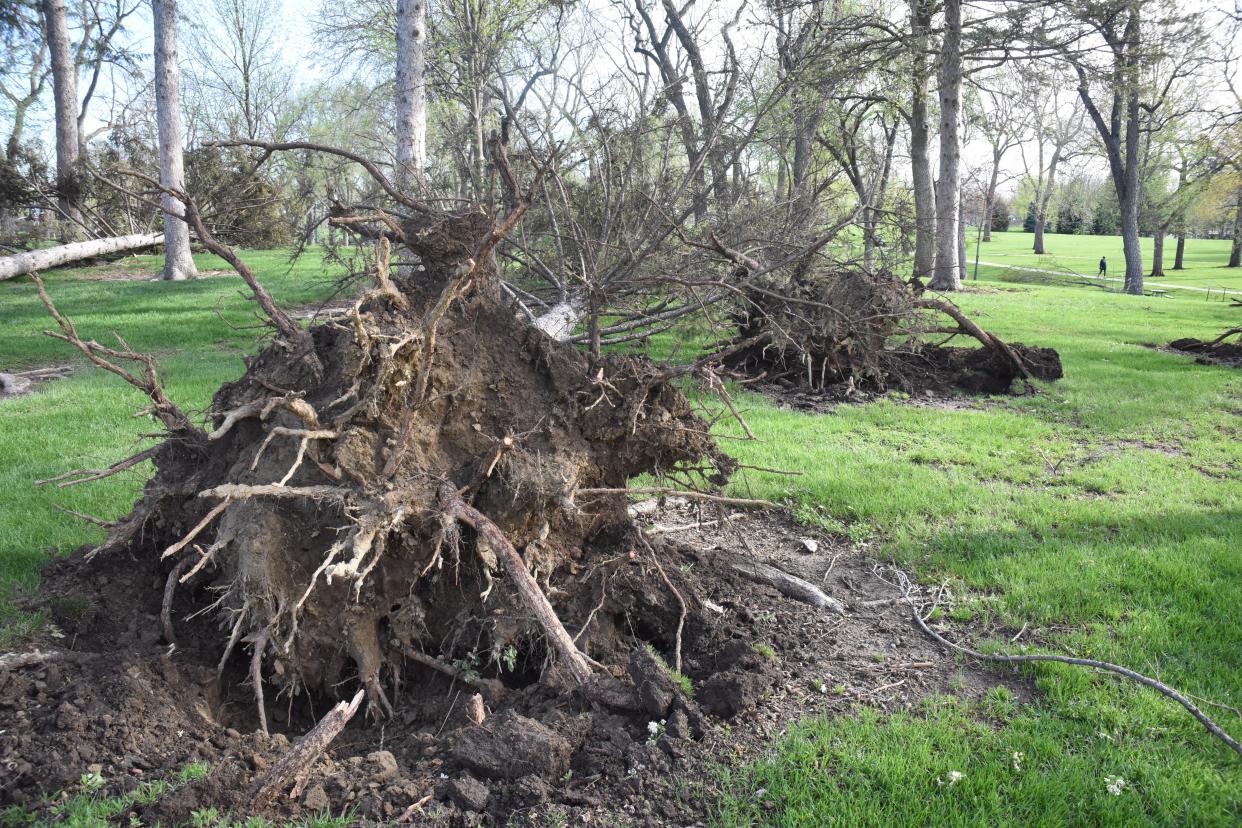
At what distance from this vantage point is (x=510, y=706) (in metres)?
2.90

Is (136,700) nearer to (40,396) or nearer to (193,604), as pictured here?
(193,604)

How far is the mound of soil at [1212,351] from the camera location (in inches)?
421

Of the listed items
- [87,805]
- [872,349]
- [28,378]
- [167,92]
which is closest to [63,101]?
[167,92]

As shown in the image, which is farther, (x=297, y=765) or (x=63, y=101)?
(x=63, y=101)

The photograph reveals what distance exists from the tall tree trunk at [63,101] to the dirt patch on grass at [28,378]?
11.1 meters

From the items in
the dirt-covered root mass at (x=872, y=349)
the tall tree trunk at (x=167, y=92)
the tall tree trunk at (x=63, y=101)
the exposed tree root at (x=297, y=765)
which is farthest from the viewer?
the tall tree trunk at (x=63, y=101)

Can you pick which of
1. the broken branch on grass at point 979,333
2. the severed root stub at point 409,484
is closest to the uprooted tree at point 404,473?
the severed root stub at point 409,484

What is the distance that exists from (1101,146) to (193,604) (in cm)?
3386

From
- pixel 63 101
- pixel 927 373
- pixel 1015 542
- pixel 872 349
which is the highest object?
pixel 63 101

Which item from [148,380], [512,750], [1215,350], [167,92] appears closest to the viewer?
[512,750]

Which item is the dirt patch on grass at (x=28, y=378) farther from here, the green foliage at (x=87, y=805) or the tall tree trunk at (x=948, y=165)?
the tall tree trunk at (x=948, y=165)

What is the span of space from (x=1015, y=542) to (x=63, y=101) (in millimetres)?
23382

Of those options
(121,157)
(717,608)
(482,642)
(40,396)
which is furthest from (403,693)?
(121,157)

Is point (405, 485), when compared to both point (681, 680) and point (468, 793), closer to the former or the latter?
point (468, 793)
